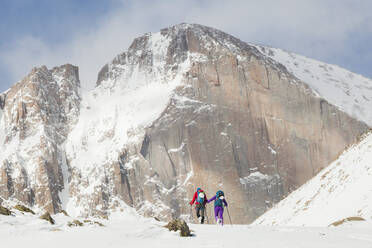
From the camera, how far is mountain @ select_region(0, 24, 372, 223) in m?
156

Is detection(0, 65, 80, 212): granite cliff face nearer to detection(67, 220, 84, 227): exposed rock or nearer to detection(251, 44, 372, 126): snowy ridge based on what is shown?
detection(251, 44, 372, 126): snowy ridge

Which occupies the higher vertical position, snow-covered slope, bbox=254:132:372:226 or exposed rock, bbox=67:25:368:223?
exposed rock, bbox=67:25:368:223

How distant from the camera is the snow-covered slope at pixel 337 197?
96.2ft

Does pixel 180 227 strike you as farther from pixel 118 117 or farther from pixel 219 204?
pixel 118 117

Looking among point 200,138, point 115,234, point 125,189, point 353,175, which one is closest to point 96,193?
point 125,189

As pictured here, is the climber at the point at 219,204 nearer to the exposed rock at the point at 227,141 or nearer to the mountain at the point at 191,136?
the mountain at the point at 191,136

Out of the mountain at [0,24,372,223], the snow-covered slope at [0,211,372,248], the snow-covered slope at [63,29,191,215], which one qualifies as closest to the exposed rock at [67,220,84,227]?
the snow-covered slope at [0,211,372,248]

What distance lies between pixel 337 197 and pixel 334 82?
158 m

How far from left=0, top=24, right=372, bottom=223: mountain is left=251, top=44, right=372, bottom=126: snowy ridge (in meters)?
0.67

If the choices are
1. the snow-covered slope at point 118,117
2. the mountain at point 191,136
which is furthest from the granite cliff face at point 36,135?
the snow-covered slope at point 118,117

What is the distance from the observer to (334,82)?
184000 millimetres

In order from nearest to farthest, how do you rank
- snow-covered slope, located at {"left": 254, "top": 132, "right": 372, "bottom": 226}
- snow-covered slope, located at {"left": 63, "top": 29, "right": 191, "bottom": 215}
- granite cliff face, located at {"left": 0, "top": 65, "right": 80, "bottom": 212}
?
1. snow-covered slope, located at {"left": 254, "top": 132, "right": 372, "bottom": 226}
2. granite cliff face, located at {"left": 0, "top": 65, "right": 80, "bottom": 212}
3. snow-covered slope, located at {"left": 63, "top": 29, "right": 191, "bottom": 215}

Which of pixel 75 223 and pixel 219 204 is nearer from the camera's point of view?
pixel 75 223

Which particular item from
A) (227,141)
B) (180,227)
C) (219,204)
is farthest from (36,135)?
(180,227)
